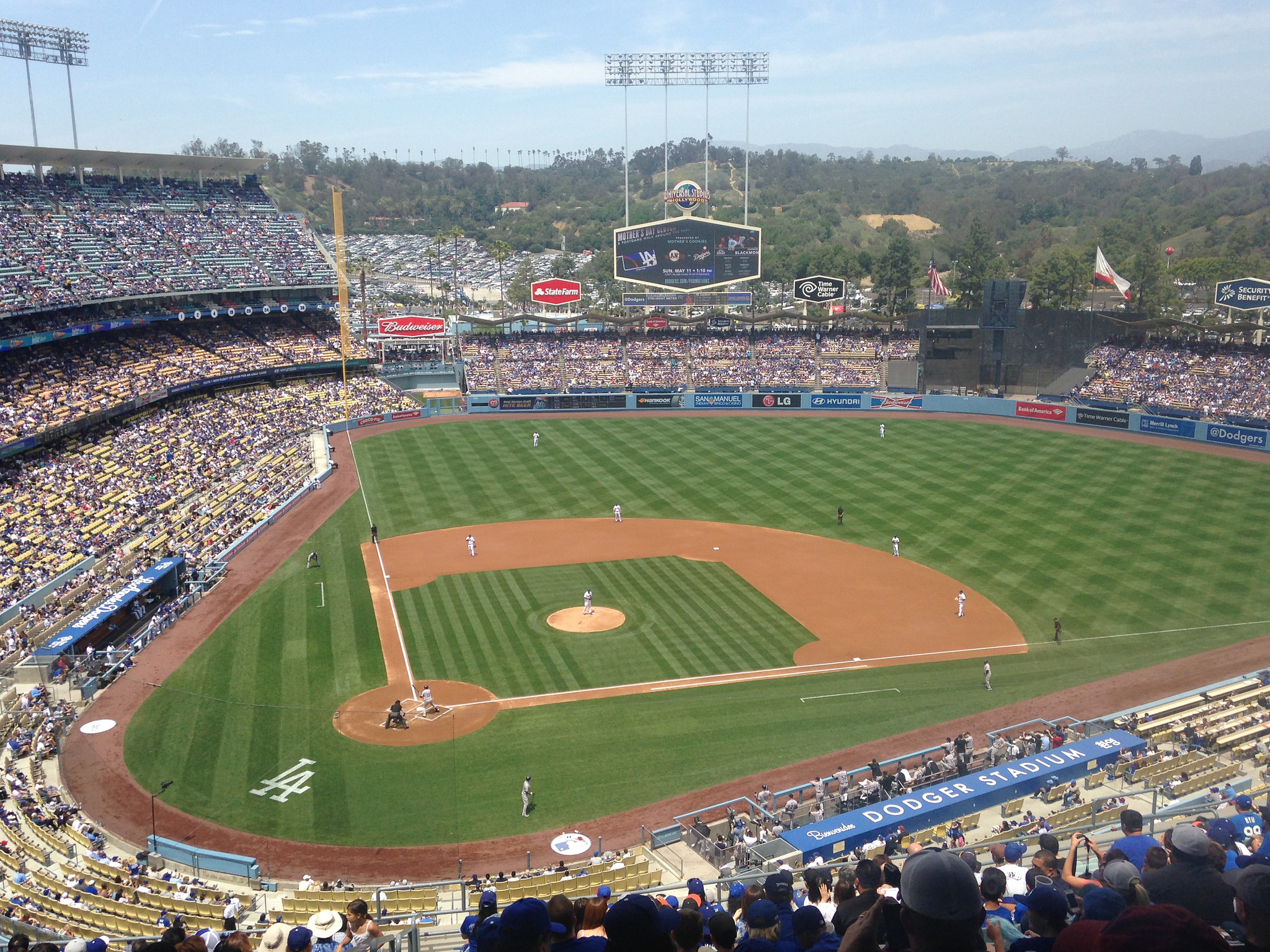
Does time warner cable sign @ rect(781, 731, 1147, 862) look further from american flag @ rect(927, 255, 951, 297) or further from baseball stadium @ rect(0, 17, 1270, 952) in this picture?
american flag @ rect(927, 255, 951, 297)

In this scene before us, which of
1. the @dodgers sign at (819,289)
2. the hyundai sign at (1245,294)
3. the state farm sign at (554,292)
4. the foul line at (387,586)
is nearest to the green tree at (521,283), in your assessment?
the state farm sign at (554,292)

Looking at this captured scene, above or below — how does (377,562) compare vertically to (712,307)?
below

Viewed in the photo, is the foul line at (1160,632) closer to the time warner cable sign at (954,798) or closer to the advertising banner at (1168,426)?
the time warner cable sign at (954,798)

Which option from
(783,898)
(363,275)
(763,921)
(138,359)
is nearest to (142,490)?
(138,359)

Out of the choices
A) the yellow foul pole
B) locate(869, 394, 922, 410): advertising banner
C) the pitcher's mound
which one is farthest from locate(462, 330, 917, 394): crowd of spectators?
the pitcher's mound

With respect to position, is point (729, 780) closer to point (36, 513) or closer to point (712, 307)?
point (36, 513)

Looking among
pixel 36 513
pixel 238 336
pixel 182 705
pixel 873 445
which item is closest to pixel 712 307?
pixel 873 445
